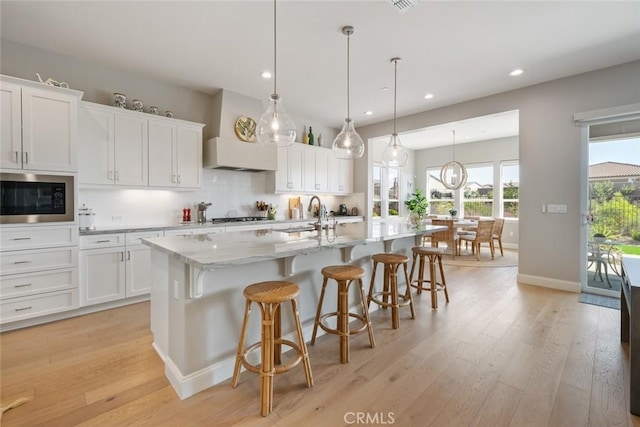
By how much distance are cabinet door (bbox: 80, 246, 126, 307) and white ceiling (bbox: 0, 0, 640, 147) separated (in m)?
2.25

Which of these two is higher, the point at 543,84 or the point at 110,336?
the point at 543,84

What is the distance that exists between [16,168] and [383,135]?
5488mm

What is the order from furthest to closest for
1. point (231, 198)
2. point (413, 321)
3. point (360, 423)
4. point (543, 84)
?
point (231, 198) → point (543, 84) → point (413, 321) → point (360, 423)

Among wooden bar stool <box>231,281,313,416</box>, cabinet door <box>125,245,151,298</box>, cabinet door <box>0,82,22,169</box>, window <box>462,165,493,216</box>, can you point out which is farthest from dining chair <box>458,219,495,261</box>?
cabinet door <box>0,82,22,169</box>

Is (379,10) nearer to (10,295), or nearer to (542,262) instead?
(542,262)

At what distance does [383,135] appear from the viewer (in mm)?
6000

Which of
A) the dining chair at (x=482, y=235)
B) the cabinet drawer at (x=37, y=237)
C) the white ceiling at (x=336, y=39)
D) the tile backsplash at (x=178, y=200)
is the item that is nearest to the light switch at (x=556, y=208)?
the white ceiling at (x=336, y=39)

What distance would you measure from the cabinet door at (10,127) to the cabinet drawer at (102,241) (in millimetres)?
881

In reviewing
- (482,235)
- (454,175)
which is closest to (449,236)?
(482,235)

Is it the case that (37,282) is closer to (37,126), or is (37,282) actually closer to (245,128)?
(37,126)

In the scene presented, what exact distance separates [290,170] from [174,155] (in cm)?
204

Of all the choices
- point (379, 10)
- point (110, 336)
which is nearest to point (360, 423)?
point (110, 336)

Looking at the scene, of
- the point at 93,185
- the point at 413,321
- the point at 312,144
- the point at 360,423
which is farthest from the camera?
the point at 312,144

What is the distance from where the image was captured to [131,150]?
355 cm
